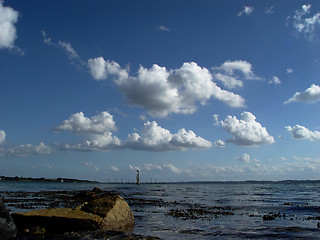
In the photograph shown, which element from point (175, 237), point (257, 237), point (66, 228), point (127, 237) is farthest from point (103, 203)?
point (257, 237)

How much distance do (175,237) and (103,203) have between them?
491 centimetres

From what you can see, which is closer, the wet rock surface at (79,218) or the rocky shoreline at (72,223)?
the rocky shoreline at (72,223)

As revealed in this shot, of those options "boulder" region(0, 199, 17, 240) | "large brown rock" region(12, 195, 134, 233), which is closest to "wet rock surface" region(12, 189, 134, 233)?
"large brown rock" region(12, 195, 134, 233)

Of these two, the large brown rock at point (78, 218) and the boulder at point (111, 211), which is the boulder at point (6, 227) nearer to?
the large brown rock at point (78, 218)

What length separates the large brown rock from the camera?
13.6 meters

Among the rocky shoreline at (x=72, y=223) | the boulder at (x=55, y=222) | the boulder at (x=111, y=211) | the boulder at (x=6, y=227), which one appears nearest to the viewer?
the boulder at (x=6, y=227)

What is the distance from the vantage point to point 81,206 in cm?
1627

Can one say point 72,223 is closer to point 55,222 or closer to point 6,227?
point 55,222

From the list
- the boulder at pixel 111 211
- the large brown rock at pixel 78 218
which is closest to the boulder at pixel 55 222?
the large brown rock at pixel 78 218

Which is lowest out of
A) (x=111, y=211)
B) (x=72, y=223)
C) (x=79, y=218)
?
(x=72, y=223)

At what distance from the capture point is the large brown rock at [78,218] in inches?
534

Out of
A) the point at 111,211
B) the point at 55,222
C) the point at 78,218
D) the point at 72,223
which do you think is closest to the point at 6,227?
the point at 55,222

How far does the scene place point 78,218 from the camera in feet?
45.1

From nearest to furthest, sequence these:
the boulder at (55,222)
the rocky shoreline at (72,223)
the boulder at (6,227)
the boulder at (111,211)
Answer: the boulder at (6,227), the rocky shoreline at (72,223), the boulder at (55,222), the boulder at (111,211)
